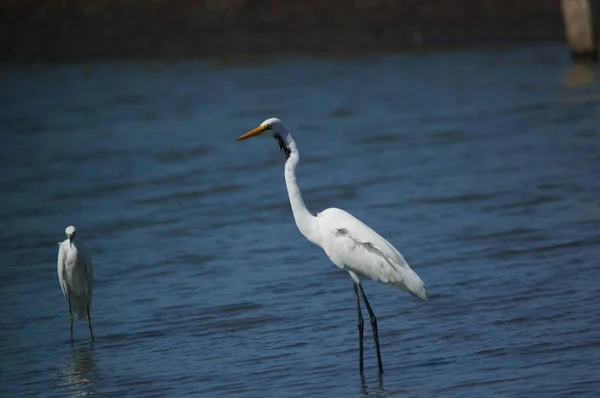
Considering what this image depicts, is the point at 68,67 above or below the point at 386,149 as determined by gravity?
above

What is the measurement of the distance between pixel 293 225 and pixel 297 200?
14.3ft

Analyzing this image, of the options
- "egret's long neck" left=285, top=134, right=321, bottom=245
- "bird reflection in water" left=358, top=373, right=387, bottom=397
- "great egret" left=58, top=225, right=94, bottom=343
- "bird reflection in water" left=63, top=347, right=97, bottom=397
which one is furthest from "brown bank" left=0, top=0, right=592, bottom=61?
"bird reflection in water" left=358, top=373, right=387, bottom=397

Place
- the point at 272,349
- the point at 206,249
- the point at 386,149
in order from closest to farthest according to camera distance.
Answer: the point at 272,349 < the point at 206,249 < the point at 386,149

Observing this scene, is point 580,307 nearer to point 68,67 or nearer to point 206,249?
point 206,249

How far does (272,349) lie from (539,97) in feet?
33.2

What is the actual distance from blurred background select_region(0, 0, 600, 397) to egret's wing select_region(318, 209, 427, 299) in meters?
0.51

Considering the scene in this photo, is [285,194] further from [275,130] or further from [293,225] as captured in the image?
[275,130]

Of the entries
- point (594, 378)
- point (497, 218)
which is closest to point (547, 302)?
point (594, 378)

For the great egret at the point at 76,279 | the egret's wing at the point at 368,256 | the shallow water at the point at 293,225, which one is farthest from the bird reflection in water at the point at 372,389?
the great egret at the point at 76,279

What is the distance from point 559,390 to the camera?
596 centimetres

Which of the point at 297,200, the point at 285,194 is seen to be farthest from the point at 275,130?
the point at 285,194

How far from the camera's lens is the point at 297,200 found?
22.4ft

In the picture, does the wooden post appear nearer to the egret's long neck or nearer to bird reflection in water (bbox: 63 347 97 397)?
the egret's long neck

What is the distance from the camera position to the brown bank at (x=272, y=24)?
19.2m
